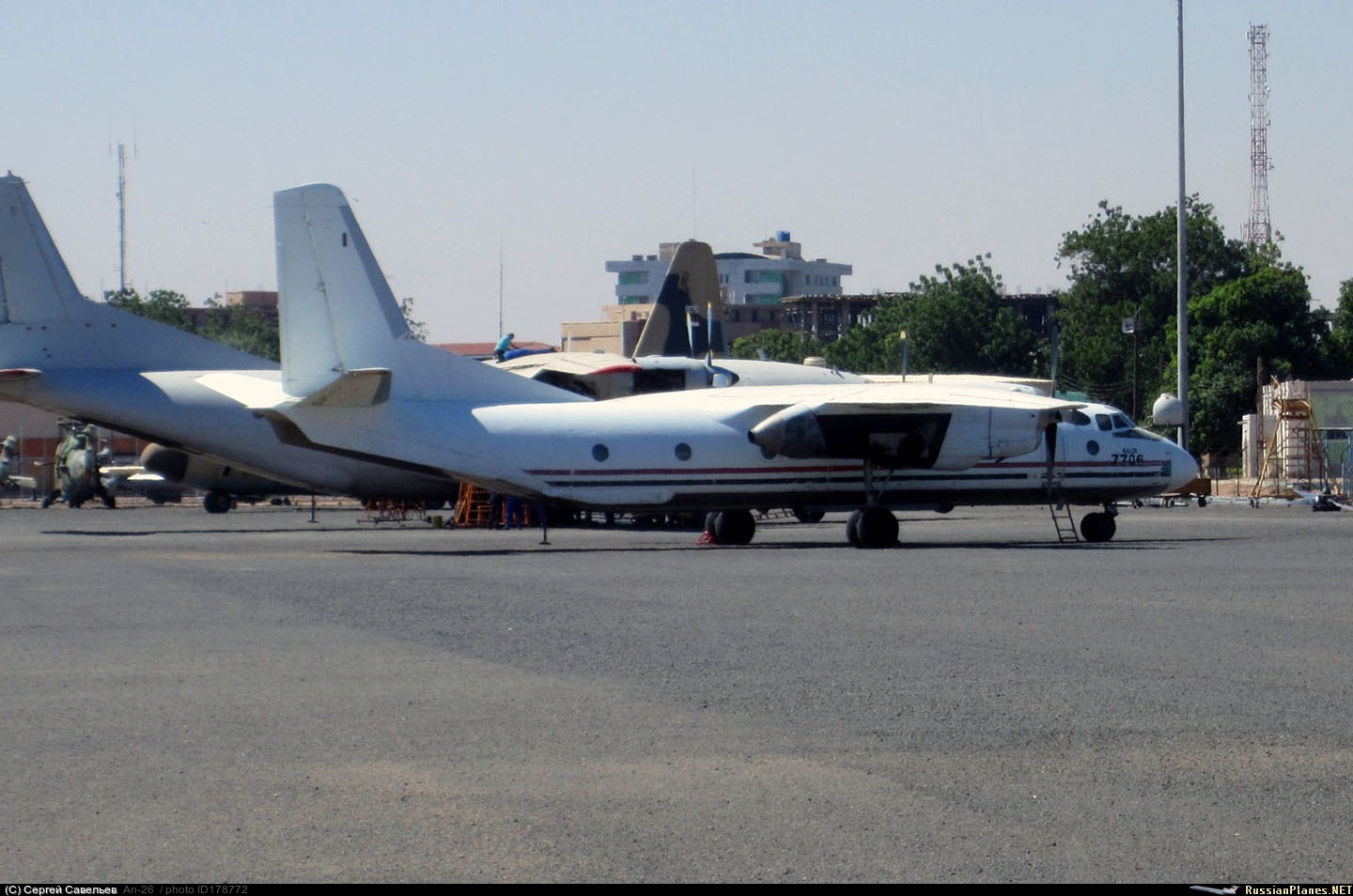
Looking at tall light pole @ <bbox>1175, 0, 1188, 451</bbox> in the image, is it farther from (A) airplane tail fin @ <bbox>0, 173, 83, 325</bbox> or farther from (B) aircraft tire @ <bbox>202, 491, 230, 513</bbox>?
(A) airplane tail fin @ <bbox>0, 173, 83, 325</bbox>

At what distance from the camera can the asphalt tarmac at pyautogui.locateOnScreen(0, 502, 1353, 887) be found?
8.27 m

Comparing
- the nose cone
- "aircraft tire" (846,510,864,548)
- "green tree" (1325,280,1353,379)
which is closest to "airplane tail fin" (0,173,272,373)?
"aircraft tire" (846,510,864,548)

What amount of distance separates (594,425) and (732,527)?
4.09 metres

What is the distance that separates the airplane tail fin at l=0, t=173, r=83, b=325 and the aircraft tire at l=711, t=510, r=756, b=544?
15359mm

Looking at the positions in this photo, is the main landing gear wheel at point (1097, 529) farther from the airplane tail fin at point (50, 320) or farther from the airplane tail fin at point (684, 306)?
the airplane tail fin at point (50, 320)

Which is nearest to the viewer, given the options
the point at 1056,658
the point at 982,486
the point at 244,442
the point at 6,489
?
the point at 1056,658

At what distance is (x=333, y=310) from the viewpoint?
32719mm

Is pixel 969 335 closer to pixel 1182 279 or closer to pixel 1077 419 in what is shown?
pixel 1182 279

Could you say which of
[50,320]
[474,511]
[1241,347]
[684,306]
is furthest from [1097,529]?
[1241,347]

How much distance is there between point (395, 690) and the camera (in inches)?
540

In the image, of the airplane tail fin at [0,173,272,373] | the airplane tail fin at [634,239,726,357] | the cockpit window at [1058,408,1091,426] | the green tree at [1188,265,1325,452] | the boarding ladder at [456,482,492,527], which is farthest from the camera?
the green tree at [1188,265,1325,452]
